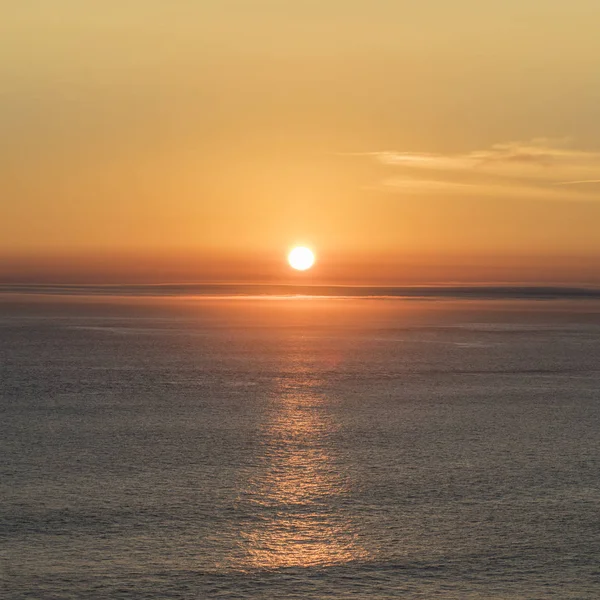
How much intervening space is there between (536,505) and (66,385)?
9440 mm

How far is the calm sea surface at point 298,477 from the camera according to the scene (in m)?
6.14

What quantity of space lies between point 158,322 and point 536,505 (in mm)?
23998

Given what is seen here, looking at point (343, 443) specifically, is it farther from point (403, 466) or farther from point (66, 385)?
point (66, 385)

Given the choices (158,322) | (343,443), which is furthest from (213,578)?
(158,322)

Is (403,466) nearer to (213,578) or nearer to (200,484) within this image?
(200,484)

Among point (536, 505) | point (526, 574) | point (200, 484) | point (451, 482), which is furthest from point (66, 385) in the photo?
point (526, 574)

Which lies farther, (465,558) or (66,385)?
(66,385)

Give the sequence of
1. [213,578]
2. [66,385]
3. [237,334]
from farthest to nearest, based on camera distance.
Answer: [237,334] → [66,385] → [213,578]

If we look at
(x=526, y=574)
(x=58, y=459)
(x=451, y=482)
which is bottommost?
(x=526, y=574)

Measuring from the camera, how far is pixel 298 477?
8.83 m

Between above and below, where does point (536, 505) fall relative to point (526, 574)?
above

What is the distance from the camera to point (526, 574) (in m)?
6.15

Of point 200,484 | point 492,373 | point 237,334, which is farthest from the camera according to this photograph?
point 237,334

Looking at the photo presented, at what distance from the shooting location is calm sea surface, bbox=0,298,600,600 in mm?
6145
